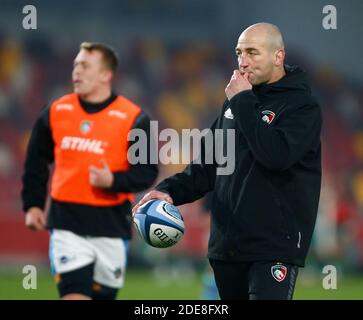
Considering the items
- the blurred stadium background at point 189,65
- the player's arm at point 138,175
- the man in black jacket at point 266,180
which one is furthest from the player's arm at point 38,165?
the blurred stadium background at point 189,65

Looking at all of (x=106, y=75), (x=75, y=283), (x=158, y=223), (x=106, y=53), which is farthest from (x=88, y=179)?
(x=158, y=223)

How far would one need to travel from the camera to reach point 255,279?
5168 mm

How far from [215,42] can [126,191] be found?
802 inches

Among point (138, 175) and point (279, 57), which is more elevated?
point (279, 57)

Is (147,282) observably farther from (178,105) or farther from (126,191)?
(178,105)

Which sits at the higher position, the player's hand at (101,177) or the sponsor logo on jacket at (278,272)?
the player's hand at (101,177)

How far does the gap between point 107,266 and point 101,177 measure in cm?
72

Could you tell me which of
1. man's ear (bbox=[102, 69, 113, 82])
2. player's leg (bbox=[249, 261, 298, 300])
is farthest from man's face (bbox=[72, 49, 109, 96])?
player's leg (bbox=[249, 261, 298, 300])

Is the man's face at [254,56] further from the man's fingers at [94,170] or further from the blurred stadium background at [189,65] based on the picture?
the blurred stadium background at [189,65]

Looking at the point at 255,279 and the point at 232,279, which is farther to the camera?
the point at 232,279

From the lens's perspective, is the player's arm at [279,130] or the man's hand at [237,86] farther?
the man's hand at [237,86]

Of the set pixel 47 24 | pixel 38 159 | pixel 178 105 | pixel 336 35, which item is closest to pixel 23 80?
pixel 47 24

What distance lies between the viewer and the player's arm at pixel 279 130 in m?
5.10

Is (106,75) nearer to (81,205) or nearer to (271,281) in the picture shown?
(81,205)
